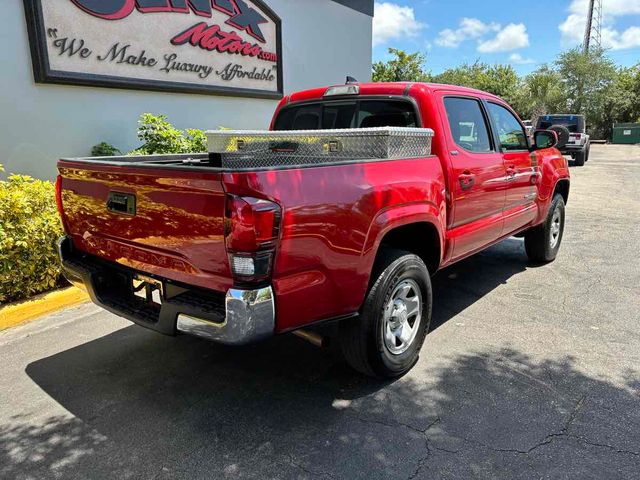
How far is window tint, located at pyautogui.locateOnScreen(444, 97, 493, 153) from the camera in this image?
394 centimetres

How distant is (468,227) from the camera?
4.08 m

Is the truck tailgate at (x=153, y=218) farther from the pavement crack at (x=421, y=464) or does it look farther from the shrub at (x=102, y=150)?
the shrub at (x=102, y=150)

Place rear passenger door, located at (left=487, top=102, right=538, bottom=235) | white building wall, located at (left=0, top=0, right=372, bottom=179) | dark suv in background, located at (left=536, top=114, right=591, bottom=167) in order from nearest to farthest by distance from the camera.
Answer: rear passenger door, located at (left=487, top=102, right=538, bottom=235) → white building wall, located at (left=0, top=0, right=372, bottom=179) → dark suv in background, located at (left=536, top=114, right=591, bottom=167)

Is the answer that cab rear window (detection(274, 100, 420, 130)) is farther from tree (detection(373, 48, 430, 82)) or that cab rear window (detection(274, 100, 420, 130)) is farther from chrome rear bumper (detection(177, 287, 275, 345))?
tree (detection(373, 48, 430, 82))

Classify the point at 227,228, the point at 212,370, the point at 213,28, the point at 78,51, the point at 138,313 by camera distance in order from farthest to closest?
1. the point at 213,28
2. the point at 78,51
3. the point at 212,370
4. the point at 138,313
5. the point at 227,228

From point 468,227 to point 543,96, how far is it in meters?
46.5

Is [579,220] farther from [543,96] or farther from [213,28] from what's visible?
[543,96]

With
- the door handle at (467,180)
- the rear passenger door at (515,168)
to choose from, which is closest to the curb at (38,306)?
the door handle at (467,180)

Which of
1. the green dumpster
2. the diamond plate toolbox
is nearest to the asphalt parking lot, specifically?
the diamond plate toolbox

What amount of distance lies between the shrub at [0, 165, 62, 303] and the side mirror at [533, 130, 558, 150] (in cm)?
496

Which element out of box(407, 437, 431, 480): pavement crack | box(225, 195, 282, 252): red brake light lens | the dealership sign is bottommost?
box(407, 437, 431, 480): pavement crack

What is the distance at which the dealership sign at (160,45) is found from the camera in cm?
636

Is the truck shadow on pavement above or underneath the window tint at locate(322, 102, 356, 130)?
underneath

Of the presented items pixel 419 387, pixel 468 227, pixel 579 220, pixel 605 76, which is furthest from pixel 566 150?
pixel 605 76
